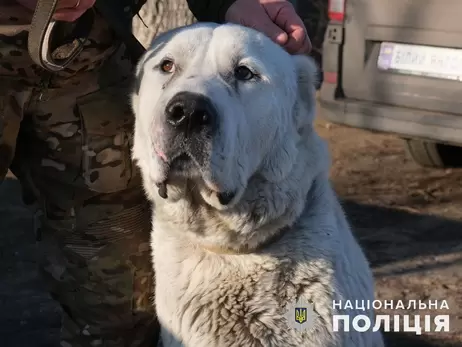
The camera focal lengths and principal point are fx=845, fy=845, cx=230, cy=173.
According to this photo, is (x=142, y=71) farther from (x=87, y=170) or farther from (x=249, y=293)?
(x=249, y=293)

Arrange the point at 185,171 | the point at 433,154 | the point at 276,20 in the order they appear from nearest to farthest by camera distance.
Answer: the point at 185,171, the point at 276,20, the point at 433,154

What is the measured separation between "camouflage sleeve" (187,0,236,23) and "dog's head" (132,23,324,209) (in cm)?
31

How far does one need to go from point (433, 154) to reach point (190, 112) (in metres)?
4.53

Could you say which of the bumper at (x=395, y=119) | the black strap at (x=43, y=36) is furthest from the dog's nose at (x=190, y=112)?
the bumper at (x=395, y=119)

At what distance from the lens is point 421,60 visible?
5.86 m

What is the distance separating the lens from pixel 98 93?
3148mm

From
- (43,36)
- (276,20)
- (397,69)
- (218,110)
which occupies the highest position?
(43,36)

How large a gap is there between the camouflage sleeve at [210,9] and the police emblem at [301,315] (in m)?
1.20

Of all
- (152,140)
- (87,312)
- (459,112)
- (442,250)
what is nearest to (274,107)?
(152,140)

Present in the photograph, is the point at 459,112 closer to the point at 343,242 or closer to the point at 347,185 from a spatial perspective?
the point at 347,185

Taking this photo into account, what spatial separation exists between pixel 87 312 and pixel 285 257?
36.8 inches

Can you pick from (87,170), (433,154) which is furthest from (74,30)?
(433,154)

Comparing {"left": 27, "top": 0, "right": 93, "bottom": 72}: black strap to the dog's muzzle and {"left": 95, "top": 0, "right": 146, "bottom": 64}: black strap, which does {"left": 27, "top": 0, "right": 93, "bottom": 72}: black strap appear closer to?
{"left": 95, "top": 0, "right": 146, "bottom": 64}: black strap

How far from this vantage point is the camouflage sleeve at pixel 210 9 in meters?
3.36
